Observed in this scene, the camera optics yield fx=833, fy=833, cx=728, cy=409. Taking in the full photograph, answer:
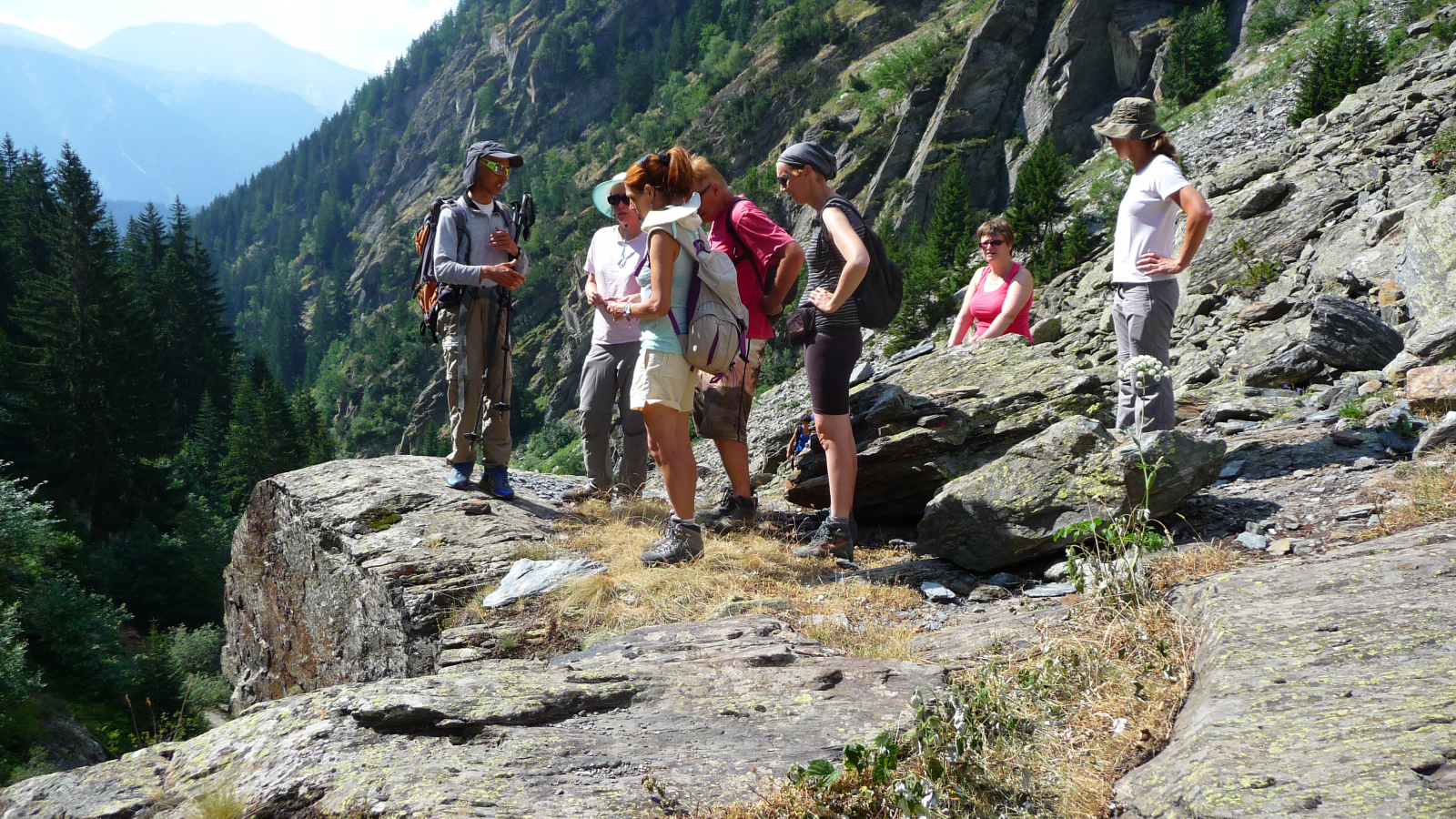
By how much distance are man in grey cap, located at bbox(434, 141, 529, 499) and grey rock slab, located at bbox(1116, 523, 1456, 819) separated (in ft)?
14.9

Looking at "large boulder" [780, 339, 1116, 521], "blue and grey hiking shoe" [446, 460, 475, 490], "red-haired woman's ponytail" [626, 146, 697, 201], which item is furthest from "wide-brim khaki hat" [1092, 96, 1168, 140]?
"blue and grey hiking shoe" [446, 460, 475, 490]

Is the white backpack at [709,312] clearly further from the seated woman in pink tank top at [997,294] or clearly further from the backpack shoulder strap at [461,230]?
the seated woman in pink tank top at [997,294]

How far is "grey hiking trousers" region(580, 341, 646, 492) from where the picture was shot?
239 inches

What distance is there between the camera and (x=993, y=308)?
6.60 m

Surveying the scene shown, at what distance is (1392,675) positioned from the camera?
2.19 meters

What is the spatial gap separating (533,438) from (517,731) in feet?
251

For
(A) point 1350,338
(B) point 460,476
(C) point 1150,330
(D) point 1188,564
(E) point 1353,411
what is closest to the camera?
(D) point 1188,564

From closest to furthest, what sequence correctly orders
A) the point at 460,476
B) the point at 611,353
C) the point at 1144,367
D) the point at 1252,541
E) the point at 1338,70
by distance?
the point at 1144,367 → the point at 1252,541 → the point at 611,353 → the point at 460,476 → the point at 1338,70

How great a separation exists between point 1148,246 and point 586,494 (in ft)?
14.2

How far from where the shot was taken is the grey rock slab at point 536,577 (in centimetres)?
472

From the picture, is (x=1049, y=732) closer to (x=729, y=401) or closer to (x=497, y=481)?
(x=729, y=401)

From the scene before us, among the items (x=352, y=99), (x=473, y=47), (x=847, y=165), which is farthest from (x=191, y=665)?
(x=352, y=99)

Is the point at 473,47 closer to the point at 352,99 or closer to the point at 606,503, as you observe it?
the point at 352,99

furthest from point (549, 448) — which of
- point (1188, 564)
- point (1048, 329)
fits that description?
point (1188, 564)
